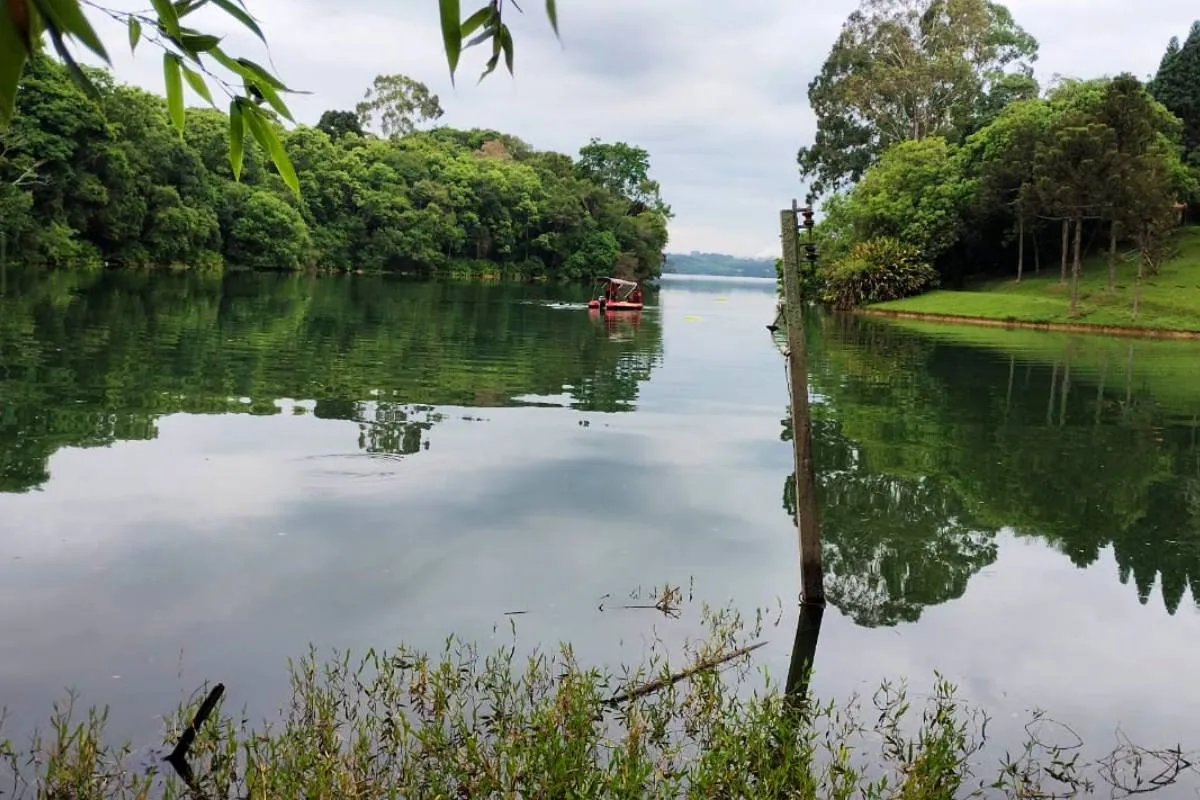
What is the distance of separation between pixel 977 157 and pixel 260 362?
49320mm

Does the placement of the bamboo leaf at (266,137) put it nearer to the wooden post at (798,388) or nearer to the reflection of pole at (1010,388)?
the wooden post at (798,388)

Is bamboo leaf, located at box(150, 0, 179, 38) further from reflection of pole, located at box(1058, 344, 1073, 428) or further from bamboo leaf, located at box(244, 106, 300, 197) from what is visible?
reflection of pole, located at box(1058, 344, 1073, 428)

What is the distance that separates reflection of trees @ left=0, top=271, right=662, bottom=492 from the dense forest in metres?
11.4

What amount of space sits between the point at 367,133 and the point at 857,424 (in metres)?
95.2

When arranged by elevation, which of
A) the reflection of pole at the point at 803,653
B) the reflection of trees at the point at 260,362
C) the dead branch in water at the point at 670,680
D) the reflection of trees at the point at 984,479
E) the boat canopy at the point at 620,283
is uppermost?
the boat canopy at the point at 620,283

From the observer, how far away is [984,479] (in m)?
14.5

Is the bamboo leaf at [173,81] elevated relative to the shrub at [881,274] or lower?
elevated

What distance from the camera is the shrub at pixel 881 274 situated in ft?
187

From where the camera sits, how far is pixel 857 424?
18.5 metres

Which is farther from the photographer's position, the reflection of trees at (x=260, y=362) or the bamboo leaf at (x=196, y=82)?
the reflection of trees at (x=260, y=362)

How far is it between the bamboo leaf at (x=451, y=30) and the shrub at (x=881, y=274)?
190 ft

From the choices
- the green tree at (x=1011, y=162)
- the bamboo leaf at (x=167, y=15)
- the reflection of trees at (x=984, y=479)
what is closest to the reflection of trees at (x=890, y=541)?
the reflection of trees at (x=984, y=479)

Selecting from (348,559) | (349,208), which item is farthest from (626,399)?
(349,208)

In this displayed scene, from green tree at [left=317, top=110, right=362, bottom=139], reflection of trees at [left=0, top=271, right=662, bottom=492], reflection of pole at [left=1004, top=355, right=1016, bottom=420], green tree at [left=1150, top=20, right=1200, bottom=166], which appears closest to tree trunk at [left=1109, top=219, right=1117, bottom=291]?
green tree at [left=1150, top=20, right=1200, bottom=166]
